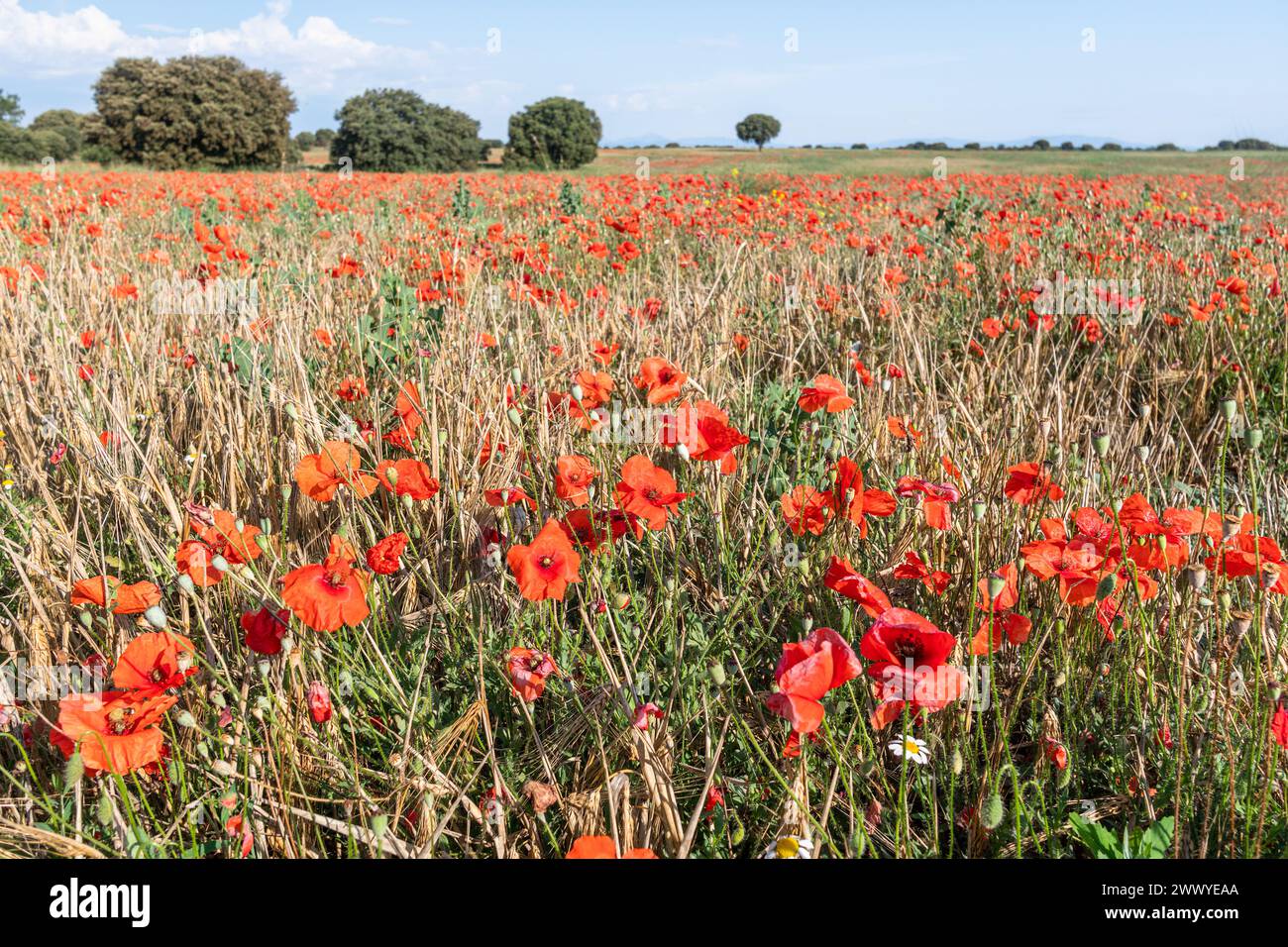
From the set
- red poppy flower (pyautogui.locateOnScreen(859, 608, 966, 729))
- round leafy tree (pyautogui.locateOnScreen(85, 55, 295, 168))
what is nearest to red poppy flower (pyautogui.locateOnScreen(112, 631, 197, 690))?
red poppy flower (pyautogui.locateOnScreen(859, 608, 966, 729))

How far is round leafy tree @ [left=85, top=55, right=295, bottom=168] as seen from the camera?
106 feet

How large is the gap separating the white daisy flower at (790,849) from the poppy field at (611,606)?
0.01m

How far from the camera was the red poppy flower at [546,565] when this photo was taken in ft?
4.07

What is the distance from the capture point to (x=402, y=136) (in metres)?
29.7

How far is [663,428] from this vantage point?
1678 millimetres

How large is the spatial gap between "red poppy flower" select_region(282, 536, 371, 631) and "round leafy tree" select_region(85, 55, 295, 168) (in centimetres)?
3518

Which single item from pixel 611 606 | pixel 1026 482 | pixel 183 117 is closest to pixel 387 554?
pixel 611 606

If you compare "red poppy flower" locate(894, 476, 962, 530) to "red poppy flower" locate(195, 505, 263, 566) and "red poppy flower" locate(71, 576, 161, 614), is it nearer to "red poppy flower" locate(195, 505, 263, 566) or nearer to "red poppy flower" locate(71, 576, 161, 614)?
"red poppy flower" locate(195, 505, 263, 566)

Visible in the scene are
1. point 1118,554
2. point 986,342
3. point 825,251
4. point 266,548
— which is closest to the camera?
point 1118,554

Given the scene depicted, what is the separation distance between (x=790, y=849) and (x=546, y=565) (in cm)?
51

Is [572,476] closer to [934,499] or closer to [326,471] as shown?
[326,471]
